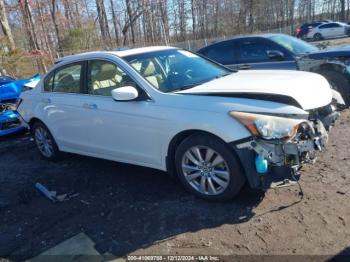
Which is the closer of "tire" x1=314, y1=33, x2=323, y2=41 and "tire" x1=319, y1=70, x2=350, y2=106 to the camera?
"tire" x1=319, y1=70, x2=350, y2=106

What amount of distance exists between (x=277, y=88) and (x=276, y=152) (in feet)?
2.39

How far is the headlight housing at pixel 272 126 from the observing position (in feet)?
11.5

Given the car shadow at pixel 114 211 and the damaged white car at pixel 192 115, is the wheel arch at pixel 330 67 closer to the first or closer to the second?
the damaged white car at pixel 192 115

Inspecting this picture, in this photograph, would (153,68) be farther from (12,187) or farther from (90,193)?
(12,187)

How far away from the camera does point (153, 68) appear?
469 centimetres

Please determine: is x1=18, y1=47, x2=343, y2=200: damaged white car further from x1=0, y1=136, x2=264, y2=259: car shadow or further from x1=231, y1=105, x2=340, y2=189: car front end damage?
x1=0, y1=136, x2=264, y2=259: car shadow

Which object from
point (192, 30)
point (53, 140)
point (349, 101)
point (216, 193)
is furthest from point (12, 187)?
point (192, 30)

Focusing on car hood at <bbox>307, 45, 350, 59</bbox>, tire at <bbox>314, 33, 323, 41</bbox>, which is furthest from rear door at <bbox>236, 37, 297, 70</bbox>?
tire at <bbox>314, 33, 323, 41</bbox>

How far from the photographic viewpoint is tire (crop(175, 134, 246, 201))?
12.3ft

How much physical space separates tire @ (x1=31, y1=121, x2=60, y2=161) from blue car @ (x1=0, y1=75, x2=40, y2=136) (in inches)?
75.9

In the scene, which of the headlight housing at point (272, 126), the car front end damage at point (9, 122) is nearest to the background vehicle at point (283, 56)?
the headlight housing at point (272, 126)

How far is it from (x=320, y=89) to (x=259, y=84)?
0.70m

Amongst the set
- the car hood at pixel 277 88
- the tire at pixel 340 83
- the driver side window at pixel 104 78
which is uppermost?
the driver side window at pixel 104 78

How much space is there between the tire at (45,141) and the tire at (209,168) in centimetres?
270
